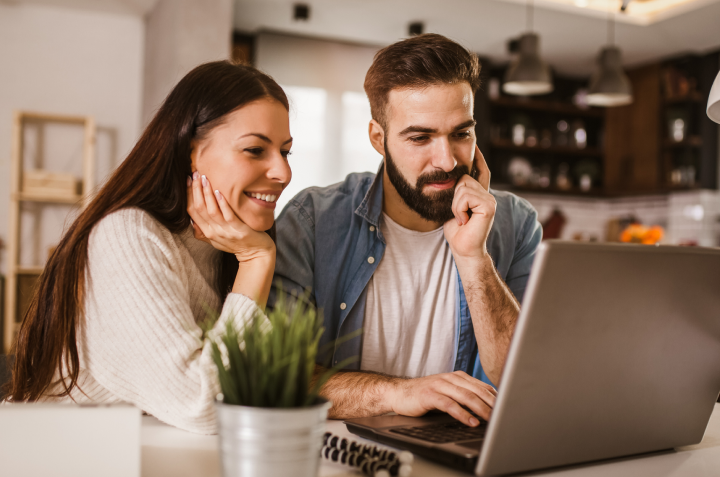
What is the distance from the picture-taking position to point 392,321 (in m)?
1.50

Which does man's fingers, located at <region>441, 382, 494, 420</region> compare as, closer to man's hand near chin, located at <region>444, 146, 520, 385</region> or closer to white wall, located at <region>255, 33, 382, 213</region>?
man's hand near chin, located at <region>444, 146, 520, 385</region>

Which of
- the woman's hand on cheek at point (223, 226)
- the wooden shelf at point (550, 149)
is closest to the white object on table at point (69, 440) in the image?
the woman's hand on cheek at point (223, 226)

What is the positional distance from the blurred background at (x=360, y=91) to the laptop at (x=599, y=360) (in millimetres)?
2623

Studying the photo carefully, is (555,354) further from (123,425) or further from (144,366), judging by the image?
(144,366)

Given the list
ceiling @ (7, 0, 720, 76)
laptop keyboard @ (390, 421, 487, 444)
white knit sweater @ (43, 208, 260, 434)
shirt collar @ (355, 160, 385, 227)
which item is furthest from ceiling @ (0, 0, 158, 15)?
laptop keyboard @ (390, 421, 487, 444)

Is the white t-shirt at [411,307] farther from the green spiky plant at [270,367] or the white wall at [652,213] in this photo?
the white wall at [652,213]

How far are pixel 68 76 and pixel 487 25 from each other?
10.0 ft

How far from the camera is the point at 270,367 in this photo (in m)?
0.61

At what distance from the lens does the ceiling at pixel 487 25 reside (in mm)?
4301

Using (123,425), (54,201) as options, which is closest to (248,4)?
(54,201)

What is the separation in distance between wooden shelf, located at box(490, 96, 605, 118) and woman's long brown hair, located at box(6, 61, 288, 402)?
4685 mm

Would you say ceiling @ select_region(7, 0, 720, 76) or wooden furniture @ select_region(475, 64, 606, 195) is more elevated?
ceiling @ select_region(7, 0, 720, 76)

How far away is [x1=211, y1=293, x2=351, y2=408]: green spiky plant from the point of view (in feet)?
2.00

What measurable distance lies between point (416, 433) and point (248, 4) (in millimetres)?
4008
